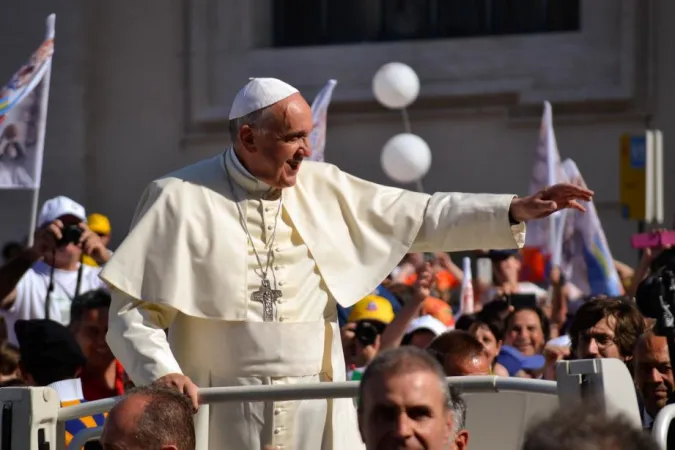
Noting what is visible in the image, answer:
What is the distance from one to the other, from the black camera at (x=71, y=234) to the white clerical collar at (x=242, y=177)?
2876mm

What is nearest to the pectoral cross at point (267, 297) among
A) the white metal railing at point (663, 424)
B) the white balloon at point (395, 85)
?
the white metal railing at point (663, 424)

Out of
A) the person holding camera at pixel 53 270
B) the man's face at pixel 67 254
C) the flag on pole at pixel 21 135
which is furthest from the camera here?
the flag on pole at pixel 21 135

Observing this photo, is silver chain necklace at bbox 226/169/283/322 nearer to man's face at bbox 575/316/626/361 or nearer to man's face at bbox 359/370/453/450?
man's face at bbox 575/316/626/361

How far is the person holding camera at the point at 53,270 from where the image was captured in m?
8.07

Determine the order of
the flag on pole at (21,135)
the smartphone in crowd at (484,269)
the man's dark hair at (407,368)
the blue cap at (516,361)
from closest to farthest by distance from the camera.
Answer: the man's dark hair at (407,368) < the blue cap at (516,361) < the flag on pole at (21,135) < the smartphone in crowd at (484,269)

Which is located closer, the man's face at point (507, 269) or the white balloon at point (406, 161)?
the man's face at point (507, 269)

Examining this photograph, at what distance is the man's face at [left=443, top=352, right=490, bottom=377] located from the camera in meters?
6.06

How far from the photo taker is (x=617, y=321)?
5.97m

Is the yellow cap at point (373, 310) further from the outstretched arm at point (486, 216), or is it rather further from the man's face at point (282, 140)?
→ the man's face at point (282, 140)

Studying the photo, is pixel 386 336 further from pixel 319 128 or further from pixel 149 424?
pixel 319 128

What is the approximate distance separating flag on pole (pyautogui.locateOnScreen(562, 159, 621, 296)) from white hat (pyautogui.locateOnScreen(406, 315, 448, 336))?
188cm

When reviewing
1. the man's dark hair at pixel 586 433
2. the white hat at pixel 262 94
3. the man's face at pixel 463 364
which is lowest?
the man's face at pixel 463 364

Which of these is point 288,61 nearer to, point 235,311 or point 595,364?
point 235,311

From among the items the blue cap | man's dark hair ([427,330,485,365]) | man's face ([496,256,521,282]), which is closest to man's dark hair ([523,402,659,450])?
man's dark hair ([427,330,485,365])
